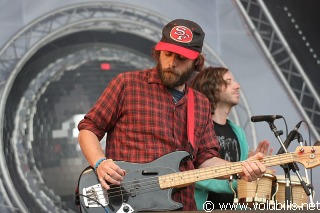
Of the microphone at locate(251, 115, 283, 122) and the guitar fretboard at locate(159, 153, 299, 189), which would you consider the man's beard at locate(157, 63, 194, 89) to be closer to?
the guitar fretboard at locate(159, 153, 299, 189)

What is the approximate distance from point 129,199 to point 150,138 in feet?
1.25

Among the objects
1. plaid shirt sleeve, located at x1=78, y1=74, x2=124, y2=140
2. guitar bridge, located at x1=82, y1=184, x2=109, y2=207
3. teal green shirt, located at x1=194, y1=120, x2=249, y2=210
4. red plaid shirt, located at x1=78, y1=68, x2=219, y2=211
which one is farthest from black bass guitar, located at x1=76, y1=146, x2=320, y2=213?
teal green shirt, located at x1=194, y1=120, x2=249, y2=210

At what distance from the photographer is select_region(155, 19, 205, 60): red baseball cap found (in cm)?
412

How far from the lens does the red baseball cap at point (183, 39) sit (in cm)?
412

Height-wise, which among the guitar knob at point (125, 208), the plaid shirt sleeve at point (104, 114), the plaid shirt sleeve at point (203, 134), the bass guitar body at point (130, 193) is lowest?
the guitar knob at point (125, 208)

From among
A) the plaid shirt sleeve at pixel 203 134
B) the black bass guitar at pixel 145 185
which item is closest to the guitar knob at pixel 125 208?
the black bass guitar at pixel 145 185

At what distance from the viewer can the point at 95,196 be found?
3889 millimetres

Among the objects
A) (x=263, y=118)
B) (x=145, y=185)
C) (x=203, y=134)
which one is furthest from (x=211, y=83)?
(x=145, y=185)

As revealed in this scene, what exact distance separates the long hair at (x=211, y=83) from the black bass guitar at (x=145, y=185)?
125cm

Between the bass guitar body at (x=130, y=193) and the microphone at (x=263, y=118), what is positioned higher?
the microphone at (x=263, y=118)

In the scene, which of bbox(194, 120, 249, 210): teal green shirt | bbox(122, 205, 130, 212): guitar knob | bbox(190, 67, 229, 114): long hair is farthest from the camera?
bbox(190, 67, 229, 114): long hair

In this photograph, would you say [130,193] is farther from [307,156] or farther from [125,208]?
[307,156]

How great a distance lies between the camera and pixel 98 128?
4.14 meters

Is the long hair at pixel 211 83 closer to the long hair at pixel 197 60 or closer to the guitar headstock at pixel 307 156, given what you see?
the long hair at pixel 197 60
